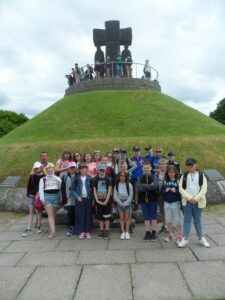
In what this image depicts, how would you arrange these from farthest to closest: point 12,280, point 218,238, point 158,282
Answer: point 218,238
point 12,280
point 158,282

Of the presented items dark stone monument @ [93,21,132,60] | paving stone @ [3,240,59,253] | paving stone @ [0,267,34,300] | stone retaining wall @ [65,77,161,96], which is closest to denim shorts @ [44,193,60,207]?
paving stone @ [3,240,59,253]

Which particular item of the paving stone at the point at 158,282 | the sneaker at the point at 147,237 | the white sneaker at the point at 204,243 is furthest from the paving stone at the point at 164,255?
the sneaker at the point at 147,237

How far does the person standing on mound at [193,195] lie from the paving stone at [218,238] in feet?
1.47

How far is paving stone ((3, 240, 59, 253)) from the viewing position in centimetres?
761

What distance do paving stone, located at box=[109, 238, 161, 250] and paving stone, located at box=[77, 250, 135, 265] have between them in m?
0.32

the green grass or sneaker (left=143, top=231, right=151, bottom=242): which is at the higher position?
the green grass

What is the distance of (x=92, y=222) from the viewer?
30.5ft

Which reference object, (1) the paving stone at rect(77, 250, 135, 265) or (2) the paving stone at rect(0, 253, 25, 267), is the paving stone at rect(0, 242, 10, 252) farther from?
(1) the paving stone at rect(77, 250, 135, 265)

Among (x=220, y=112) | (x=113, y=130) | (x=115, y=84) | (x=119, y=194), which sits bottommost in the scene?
(x=119, y=194)

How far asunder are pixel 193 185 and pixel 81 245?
10.0 ft

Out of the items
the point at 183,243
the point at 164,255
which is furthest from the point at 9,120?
the point at 164,255

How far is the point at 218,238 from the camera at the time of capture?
8031 mm

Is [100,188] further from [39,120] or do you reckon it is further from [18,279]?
[39,120]

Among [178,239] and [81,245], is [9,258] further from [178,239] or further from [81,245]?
[178,239]
